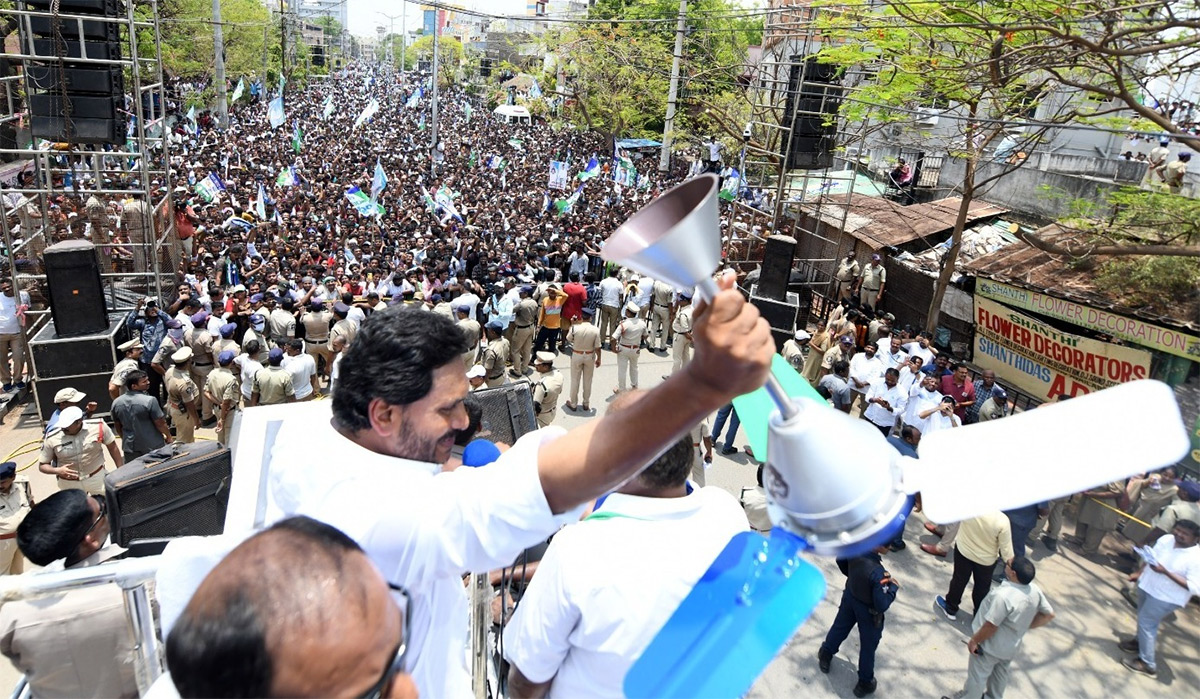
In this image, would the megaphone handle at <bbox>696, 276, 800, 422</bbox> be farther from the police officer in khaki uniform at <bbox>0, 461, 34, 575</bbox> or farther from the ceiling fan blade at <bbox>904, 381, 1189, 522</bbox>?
the police officer in khaki uniform at <bbox>0, 461, 34, 575</bbox>

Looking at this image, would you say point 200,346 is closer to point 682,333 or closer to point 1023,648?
point 682,333

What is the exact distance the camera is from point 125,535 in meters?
3.91

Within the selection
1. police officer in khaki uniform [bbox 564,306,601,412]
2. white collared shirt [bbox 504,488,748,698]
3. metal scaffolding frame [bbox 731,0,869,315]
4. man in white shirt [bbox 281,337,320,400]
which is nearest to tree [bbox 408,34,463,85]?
metal scaffolding frame [bbox 731,0,869,315]

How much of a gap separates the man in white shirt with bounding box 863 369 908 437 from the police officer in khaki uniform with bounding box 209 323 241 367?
6657mm

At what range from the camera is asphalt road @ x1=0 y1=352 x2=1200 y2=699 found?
4.95m

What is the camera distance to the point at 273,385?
268 inches

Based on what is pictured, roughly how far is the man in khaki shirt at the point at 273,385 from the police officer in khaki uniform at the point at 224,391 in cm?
20

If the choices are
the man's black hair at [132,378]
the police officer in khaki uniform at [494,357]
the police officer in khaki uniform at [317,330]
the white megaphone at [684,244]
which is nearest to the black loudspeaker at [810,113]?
the police officer in khaki uniform at [494,357]

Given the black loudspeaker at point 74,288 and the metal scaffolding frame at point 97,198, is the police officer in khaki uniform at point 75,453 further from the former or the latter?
the metal scaffolding frame at point 97,198

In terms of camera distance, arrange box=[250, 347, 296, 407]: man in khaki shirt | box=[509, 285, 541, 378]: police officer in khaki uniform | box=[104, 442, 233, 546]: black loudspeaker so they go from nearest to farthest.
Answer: box=[104, 442, 233, 546]: black loudspeaker
box=[250, 347, 296, 407]: man in khaki shirt
box=[509, 285, 541, 378]: police officer in khaki uniform

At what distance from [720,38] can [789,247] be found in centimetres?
2288

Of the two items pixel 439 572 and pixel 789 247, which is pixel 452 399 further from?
pixel 789 247

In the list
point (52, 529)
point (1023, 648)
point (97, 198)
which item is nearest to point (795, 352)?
point (1023, 648)

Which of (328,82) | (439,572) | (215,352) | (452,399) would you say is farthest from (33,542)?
(328,82)
